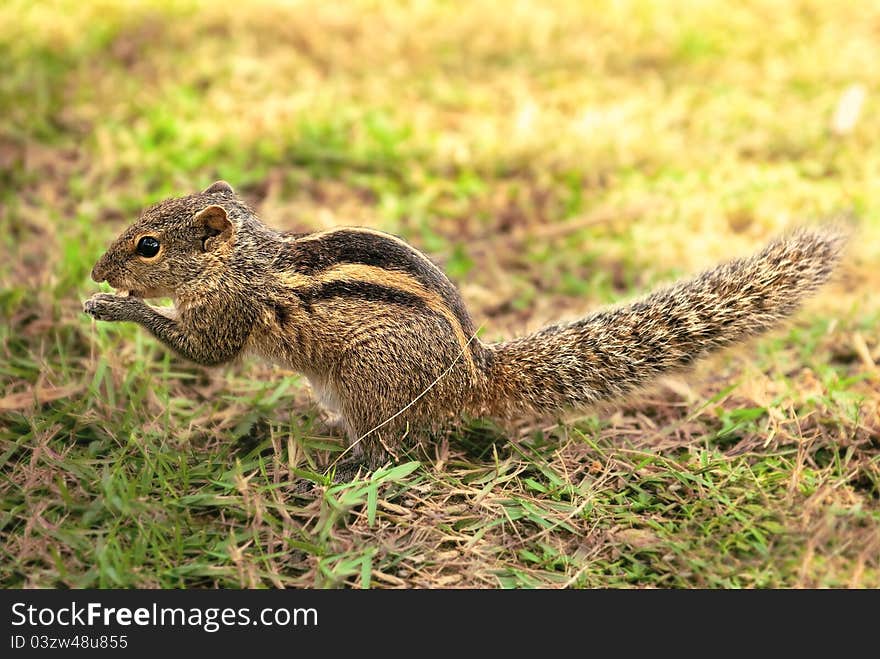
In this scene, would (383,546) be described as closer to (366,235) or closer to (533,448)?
(533,448)

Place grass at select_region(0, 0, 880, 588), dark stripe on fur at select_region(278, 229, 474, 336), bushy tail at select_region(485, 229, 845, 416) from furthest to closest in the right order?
dark stripe on fur at select_region(278, 229, 474, 336) < bushy tail at select_region(485, 229, 845, 416) < grass at select_region(0, 0, 880, 588)

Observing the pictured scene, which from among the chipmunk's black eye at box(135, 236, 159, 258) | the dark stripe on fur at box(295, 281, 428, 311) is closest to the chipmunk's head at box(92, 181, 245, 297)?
the chipmunk's black eye at box(135, 236, 159, 258)

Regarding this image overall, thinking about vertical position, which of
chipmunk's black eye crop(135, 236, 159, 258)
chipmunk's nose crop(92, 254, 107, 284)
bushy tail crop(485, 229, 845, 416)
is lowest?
bushy tail crop(485, 229, 845, 416)

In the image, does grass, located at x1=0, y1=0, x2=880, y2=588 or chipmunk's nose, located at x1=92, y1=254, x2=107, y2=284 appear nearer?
grass, located at x1=0, y1=0, x2=880, y2=588

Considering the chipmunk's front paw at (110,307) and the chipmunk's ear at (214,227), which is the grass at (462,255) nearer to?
the chipmunk's front paw at (110,307)

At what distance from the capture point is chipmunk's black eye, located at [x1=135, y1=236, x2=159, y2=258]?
4059 mm

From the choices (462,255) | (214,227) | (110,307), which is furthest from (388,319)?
(462,255)

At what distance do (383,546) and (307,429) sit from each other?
0.89 metres

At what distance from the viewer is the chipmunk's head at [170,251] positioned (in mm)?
4047

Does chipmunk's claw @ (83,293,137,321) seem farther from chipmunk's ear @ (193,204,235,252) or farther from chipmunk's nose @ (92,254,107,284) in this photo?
chipmunk's ear @ (193,204,235,252)

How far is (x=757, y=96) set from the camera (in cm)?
839

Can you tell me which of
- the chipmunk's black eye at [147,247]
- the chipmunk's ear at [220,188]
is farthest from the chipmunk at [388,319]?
the chipmunk's ear at [220,188]

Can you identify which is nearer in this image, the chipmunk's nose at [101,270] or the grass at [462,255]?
the grass at [462,255]

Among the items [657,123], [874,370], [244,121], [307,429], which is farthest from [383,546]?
[657,123]
